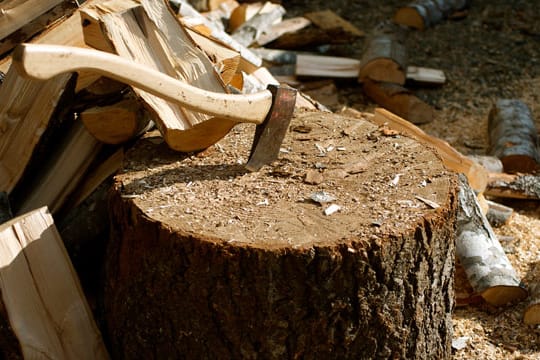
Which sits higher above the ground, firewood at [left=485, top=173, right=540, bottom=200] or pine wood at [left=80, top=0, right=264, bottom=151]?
pine wood at [left=80, top=0, right=264, bottom=151]

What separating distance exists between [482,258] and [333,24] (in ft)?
11.5

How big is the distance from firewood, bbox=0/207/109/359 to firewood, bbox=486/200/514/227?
2.26m

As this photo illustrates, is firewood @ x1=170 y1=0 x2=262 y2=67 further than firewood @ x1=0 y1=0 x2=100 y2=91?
Yes

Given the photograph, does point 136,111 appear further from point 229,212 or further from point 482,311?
point 482,311

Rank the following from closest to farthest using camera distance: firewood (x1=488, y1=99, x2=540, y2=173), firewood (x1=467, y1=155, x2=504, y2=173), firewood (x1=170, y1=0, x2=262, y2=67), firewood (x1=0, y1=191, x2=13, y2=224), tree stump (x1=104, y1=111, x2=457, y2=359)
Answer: tree stump (x1=104, y1=111, x2=457, y2=359) → firewood (x1=0, y1=191, x2=13, y2=224) → firewood (x1=170, y1=0, x2=262, y2=67) → firewood (x1=467, y1=155, x2=504, y2=173) → firewood (x1=488, y1=99, x2=540, y2=173)

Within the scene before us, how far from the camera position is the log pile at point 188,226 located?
8.07 feet

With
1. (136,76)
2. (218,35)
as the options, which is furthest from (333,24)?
(136,76)

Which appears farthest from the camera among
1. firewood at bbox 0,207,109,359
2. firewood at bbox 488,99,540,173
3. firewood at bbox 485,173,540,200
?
firewood at bbox 488,99,540,173

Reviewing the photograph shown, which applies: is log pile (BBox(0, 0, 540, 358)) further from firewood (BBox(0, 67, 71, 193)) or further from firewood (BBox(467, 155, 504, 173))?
Answer: firewood (BBox(467, 155, 504, 173))

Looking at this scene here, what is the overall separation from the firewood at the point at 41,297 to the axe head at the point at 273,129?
788 millimetres

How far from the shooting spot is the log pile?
246cm

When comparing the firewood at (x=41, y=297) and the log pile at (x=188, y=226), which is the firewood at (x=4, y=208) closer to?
the log pile at (x=188, y=226)

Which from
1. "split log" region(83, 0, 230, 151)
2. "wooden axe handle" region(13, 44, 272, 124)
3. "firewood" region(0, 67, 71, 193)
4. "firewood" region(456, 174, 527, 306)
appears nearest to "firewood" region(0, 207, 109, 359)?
"firewood" region(0, 67, 71, 193)

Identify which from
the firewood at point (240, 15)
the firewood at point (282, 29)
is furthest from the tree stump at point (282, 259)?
the firewood at point (240, 15)
